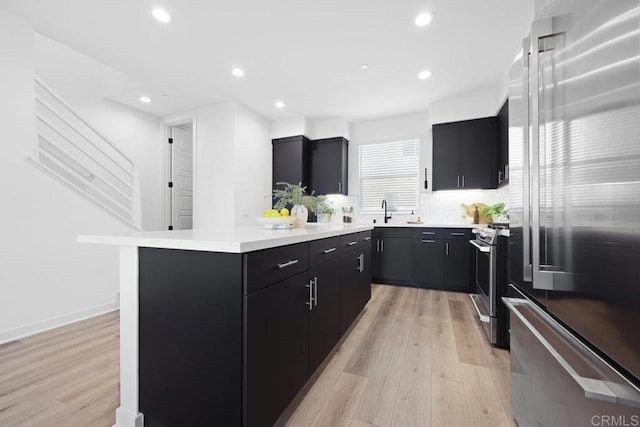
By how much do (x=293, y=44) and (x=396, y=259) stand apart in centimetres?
321

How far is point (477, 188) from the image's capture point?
3953 mm

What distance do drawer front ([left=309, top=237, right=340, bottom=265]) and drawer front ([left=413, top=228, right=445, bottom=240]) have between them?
2.40 m

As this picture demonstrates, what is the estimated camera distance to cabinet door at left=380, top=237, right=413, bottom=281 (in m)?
4.08

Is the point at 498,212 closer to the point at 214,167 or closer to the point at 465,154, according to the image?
the point at 465,154

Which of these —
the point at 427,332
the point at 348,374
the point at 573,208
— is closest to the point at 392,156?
the point at 427,332

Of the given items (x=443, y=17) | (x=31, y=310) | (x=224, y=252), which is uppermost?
(x=443, y=17)

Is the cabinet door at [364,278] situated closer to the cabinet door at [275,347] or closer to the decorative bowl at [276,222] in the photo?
the decorative bowl at [276,222]

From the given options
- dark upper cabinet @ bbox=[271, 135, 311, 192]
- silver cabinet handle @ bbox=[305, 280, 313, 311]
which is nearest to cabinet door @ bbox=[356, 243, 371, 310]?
silver cabinet handle @ bbox=[305, 280, 313, 311]

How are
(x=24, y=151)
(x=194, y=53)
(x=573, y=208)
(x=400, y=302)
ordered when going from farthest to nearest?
(x=400, y=302) → (x=194, y=53) → (x=24, y=151) → (x=573, y=208)

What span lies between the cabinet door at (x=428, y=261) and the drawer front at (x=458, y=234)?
14 centimetres

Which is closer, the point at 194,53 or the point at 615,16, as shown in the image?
the point at 615,16

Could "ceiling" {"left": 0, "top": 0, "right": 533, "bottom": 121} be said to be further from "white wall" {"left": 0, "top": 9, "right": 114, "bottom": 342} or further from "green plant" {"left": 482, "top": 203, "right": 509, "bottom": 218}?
"green plant" {"left": 482, "top": 203, "right": 509, "bottom": 218}

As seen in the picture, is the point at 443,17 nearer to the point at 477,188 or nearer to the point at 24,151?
the point at 477,188

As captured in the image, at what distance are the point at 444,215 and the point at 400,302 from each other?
6.01 ft
